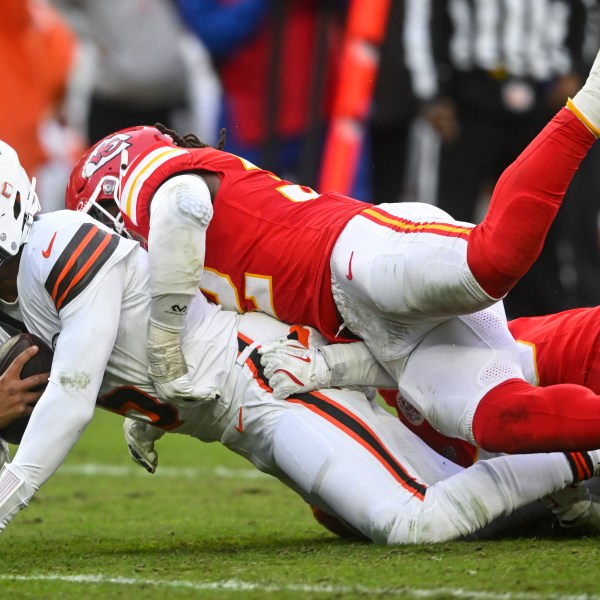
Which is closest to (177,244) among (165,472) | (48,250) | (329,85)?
(48,250)

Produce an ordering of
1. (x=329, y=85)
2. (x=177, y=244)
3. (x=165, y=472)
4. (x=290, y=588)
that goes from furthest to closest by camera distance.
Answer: (x=329, y=85), (x=165, y=472), (x=177, y=244), (x=290, y=588)

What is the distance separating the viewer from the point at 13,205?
3965 mm

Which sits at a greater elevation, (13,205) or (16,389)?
(13,205)

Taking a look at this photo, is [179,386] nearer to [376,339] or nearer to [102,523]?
[376,339]

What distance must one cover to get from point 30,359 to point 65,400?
0.88 feet

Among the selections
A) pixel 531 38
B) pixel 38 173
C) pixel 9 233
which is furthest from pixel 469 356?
pixel 38 173

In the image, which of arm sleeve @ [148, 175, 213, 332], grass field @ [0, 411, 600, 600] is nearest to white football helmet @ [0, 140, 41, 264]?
arm sleeve @ [148, 175, 213, 332]

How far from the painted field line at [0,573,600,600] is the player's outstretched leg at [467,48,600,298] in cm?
97

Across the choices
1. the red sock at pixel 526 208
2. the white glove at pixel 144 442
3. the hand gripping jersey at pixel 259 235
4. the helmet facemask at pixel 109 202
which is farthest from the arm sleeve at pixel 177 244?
the red sock at pixel 526 208

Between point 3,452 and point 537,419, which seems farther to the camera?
point 3,452

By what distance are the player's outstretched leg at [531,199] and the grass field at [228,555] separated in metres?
0.77

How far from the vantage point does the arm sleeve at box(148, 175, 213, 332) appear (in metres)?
3.89

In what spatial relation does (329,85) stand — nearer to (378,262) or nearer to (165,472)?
Result: (165,472)

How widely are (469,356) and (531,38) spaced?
195 inches
